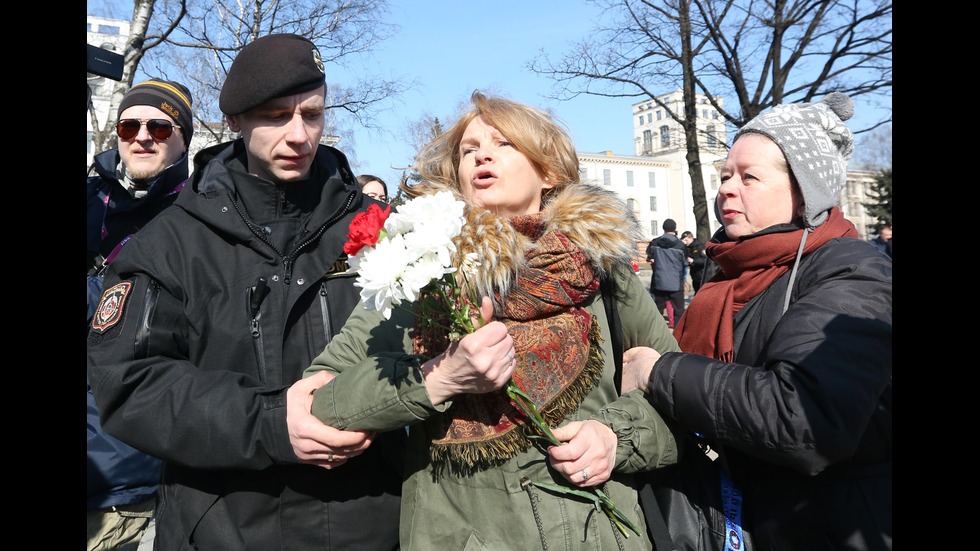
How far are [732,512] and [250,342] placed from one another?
5.40 feet

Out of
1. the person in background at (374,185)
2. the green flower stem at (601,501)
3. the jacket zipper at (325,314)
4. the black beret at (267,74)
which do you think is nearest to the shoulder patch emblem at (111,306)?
the jacket zipper at (325,314)

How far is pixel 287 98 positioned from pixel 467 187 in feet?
2.20

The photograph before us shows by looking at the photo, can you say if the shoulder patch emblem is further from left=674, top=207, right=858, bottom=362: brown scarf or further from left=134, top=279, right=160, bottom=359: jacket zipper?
left=674, top=207, right=858, bottom=362: brown scarf

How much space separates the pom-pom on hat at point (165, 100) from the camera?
12.0ft

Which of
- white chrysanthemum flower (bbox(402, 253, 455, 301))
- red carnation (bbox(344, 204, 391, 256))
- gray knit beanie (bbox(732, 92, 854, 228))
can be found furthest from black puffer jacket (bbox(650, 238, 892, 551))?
red carnation (bbox(344, 204, 391, 256))

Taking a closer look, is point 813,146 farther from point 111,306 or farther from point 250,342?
point 111,306

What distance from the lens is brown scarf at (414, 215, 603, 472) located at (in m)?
2.00

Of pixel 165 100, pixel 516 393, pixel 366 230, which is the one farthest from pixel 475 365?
pixel 165 100

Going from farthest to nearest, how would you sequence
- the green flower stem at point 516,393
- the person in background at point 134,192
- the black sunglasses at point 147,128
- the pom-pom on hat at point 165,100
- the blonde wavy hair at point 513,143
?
the pom-pom on hat at point 165,100 < the black sunglasses at point 147,128 < the person in background at point 134,192 < the blonde wavy hair at point 513,143 < the green flower stem at point 516,393

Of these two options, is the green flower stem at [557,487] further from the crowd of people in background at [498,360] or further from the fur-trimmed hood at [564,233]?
the fur-trimmed hood at [564,233]

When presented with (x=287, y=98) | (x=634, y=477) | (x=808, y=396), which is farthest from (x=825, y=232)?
(x=287, y=98)

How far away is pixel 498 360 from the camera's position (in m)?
1.81
